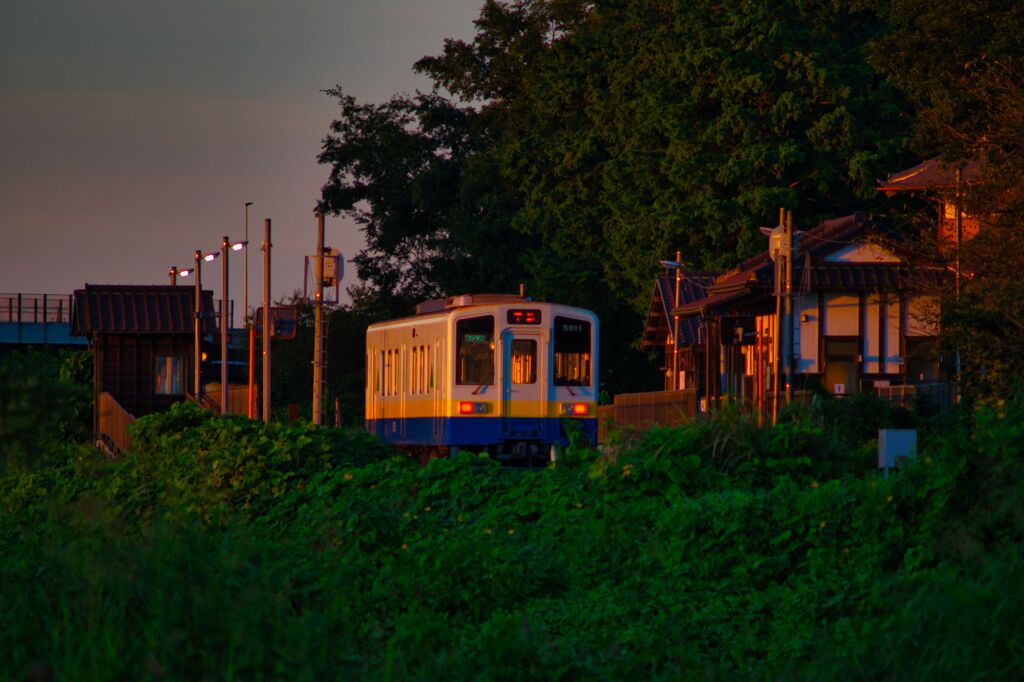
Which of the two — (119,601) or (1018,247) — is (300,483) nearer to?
(119,601)

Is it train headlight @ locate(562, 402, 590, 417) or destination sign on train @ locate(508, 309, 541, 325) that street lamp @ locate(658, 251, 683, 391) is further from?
destination sign on train @ locate(508, 309, 541, 325)

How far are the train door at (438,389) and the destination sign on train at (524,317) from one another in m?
1.28

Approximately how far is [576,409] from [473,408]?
1913 mm

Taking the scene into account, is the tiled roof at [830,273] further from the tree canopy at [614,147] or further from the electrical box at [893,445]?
the electrical box at [893,445]

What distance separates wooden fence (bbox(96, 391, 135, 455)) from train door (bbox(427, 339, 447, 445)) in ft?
18.6

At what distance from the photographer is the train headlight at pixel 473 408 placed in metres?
25.0

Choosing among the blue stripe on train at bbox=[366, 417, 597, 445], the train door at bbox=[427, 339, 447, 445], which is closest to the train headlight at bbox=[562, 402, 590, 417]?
the blue stripe on train at bbox=[366, 417, 597, 445]

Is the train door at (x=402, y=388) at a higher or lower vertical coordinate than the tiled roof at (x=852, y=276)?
lower

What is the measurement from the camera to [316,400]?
2586 centimetres

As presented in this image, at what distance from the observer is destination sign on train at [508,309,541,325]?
2531 cm

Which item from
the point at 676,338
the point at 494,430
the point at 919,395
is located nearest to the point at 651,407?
the point at 919,395

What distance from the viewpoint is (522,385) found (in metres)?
25.5

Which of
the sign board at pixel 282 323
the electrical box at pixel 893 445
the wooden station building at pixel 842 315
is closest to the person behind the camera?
the electrical box at pixel 893 445

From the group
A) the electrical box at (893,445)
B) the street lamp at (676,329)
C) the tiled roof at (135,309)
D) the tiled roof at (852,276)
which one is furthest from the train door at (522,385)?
the tiled roof at (135,309)
